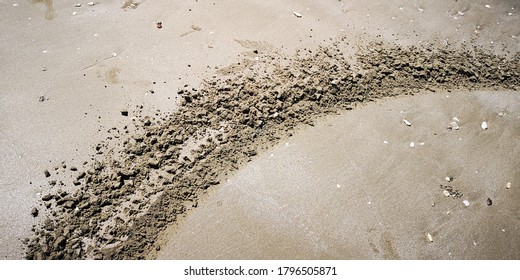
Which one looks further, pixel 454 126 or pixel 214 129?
pixel 454 126

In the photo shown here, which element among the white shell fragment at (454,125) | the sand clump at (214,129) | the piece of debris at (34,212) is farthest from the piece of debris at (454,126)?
the piece of debris at (34,212)

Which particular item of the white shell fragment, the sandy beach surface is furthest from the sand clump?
the white shell fragment

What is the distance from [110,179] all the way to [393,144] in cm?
230

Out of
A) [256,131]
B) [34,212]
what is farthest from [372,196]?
[34,212]

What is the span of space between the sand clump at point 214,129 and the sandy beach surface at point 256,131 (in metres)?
0.01

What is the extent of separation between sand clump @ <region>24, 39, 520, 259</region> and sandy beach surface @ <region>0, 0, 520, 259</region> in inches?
0.5

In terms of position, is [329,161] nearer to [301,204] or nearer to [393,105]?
[301,204]

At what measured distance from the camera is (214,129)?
277 cm

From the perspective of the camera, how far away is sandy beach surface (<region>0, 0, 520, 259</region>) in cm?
237

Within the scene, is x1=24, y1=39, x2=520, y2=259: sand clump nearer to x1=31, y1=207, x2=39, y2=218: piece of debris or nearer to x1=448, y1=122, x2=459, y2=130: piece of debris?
x1=31, y1=207, x2=39, y2=218: piece of debris

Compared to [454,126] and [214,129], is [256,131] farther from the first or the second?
[454,126]

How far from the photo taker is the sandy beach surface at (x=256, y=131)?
7.79 feet

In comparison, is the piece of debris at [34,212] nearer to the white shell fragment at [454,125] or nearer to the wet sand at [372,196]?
the wet sand at [372,196]

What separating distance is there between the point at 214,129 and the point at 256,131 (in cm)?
35
